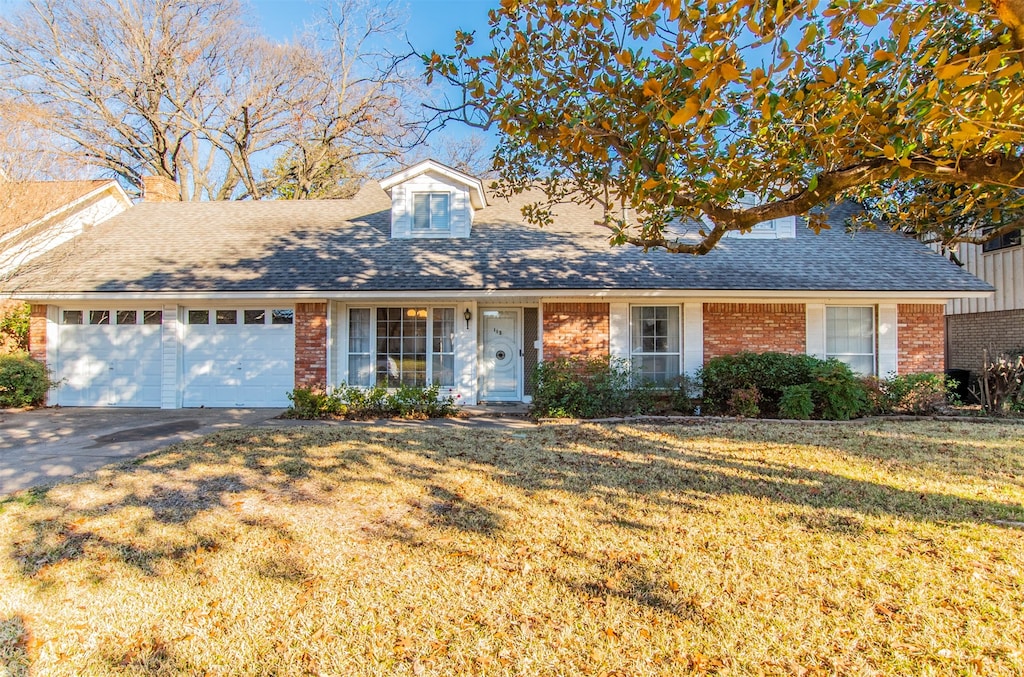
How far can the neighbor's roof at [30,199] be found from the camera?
36.2ft

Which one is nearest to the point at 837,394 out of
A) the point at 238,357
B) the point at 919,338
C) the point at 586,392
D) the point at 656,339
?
the point at 919,338

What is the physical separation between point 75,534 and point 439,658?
3.57 metres

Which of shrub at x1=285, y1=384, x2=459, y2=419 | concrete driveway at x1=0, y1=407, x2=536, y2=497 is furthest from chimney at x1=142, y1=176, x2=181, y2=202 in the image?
shrub at x1=285, y1=384, x2=459, y2=419

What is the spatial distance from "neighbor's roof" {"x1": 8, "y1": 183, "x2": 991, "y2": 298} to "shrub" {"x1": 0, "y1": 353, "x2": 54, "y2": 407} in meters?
1.54

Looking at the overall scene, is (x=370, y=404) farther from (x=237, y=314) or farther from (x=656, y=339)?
(x=656, y=339)

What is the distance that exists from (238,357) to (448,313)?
4.83 meters

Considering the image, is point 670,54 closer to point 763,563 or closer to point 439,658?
point 763,563

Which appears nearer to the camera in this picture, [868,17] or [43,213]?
[868,17]

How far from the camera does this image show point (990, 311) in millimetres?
14086

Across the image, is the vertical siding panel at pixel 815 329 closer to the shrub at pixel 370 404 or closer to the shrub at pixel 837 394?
the shrub at pixel 837 394

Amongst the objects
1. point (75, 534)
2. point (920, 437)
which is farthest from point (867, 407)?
point (75, 534)

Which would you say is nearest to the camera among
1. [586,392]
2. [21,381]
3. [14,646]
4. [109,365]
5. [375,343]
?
[14,646]

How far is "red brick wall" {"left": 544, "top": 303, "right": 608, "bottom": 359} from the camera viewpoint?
1182cm

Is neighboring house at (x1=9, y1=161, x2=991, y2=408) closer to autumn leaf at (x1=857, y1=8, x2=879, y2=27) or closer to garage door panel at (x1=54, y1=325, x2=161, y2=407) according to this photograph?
garage door panel at (x1=54, y1=325, x2=161, y2=407)
